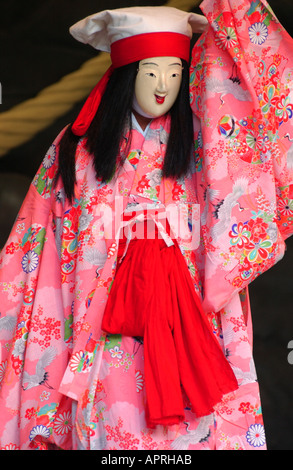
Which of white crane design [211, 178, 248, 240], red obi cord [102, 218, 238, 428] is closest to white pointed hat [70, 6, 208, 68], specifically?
white crane design [211, 178, 248, 240]

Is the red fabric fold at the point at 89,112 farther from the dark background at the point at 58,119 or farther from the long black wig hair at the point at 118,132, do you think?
the dark background at the point at 58,119

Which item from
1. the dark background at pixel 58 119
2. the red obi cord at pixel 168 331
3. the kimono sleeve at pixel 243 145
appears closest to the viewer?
the red obi cord at pixel 168 331

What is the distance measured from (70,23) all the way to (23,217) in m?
1.15

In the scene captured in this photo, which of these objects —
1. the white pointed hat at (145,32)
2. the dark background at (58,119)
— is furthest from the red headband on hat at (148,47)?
the dark background at (58,119)

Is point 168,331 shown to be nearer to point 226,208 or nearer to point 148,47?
point 226,208

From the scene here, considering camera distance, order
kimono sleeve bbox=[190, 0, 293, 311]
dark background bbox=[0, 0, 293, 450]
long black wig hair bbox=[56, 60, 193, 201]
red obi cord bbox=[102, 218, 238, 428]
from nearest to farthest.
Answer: red obi cord bbox=[102, 218, 238, 428] → kimono sleeve bbox=[190, 0, 293, 311] → long black wig hair bbox=[56, 60, 193, 201] → dark background bbox=[0, 0, 293, 450]

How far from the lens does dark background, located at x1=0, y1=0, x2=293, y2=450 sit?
10.7ft

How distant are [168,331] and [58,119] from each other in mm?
1545

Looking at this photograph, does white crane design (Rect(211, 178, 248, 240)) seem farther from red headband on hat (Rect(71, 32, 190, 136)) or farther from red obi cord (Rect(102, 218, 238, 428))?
red headband on hat (Rect(71, 32, 190, 136))

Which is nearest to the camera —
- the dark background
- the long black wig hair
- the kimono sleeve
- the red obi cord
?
the red obi cord

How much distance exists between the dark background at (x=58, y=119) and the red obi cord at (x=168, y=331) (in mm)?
1185

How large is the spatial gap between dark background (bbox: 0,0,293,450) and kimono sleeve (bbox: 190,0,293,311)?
1057 millimetres

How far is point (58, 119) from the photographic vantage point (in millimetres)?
3395

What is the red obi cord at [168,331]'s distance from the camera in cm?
203
